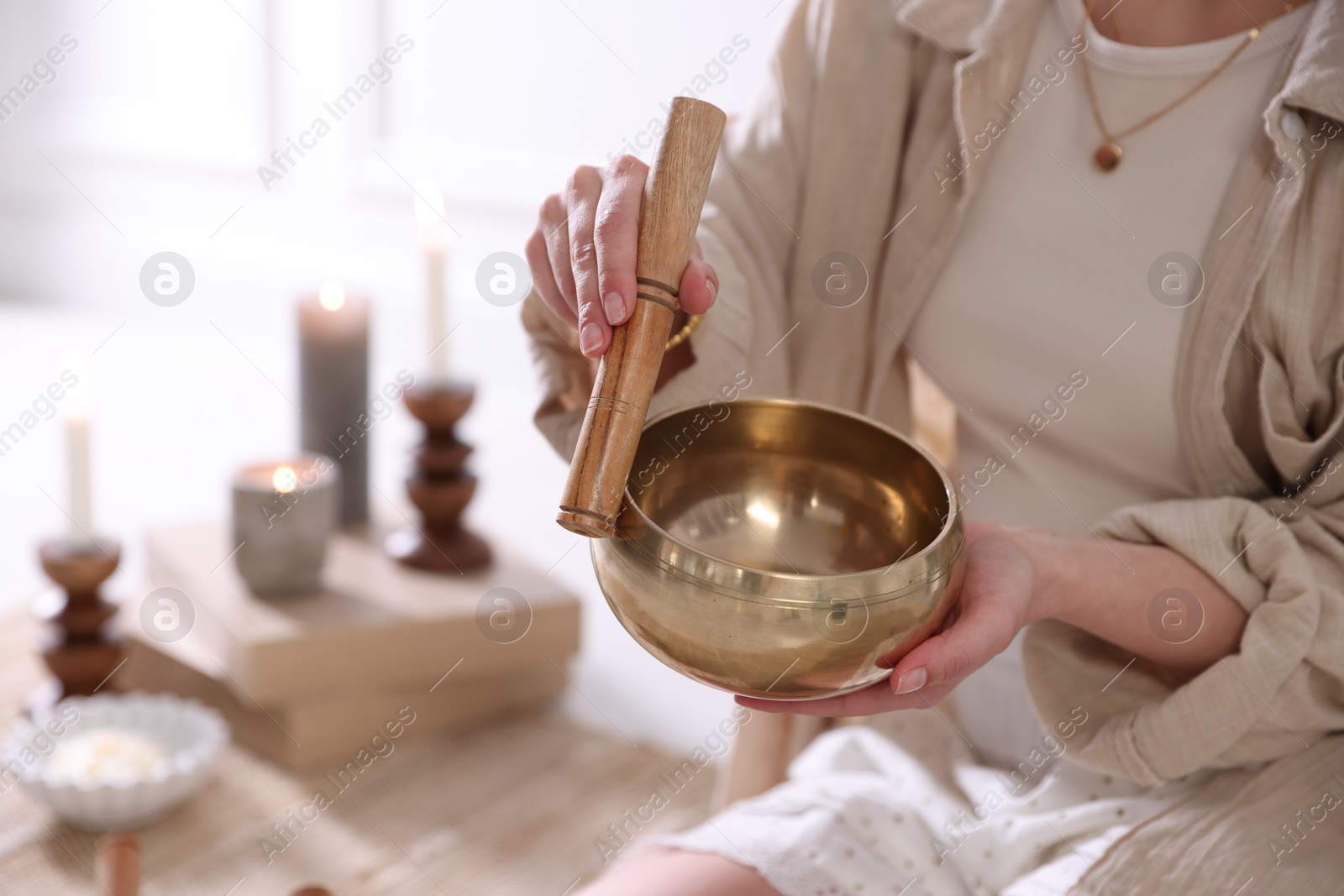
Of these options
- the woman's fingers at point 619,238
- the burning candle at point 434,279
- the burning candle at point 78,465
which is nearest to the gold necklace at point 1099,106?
the woman's fingers at point 619,238

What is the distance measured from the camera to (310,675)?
1.17 meters

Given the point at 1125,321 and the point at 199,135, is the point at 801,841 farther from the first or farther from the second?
the point at 199,135

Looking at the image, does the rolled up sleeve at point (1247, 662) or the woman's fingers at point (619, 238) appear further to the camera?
the rolled up sleeve at point (1247, 662)

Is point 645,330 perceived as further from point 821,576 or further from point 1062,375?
point 1062,375

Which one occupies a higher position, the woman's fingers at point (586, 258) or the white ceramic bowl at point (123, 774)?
the woman's fingers at point (586, 258)

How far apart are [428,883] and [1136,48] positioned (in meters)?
0.86

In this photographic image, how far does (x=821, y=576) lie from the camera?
558 mm

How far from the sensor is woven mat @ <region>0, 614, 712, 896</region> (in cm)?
104

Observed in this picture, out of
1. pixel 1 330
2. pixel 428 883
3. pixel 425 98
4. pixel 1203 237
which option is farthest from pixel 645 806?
pixel 1 330

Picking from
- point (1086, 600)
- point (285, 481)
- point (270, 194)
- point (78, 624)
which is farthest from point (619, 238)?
point (270, 194)

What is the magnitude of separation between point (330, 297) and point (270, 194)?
4.97 ft

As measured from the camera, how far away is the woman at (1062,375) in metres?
0.73

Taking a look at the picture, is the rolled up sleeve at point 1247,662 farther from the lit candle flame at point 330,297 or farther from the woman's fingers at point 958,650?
the lit candle flame at point 330,297

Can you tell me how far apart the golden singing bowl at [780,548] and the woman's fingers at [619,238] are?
3.4 inches
